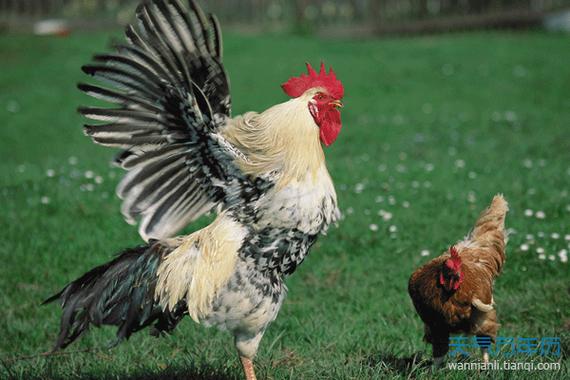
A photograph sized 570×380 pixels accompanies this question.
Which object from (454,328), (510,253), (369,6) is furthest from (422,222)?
(369,6)

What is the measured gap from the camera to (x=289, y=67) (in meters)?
17.5

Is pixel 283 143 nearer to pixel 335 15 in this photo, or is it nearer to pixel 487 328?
pixel 487 328

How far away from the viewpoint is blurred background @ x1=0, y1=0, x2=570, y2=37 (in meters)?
21.8

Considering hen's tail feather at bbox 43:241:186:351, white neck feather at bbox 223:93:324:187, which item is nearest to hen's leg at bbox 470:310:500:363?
white neck feather at bbox 223:93:324:187

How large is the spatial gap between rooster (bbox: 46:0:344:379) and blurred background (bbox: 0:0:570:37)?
18.5 m

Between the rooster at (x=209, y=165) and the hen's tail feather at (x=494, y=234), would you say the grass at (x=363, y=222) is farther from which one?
the rooster at (x=209, y=165)

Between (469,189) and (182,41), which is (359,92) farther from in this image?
(182,41)

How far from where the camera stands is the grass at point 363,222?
555cm

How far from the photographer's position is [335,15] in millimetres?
23000

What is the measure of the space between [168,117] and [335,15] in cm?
1941

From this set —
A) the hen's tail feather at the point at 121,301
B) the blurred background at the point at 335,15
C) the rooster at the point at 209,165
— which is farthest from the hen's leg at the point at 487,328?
the blurred background at the point at 335,15

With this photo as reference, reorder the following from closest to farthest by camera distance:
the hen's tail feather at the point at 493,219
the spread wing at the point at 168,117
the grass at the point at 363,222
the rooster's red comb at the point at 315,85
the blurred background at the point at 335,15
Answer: the spread wing at the point at 168,117
the rooster's red comb at the point at 315,85
the grass at the point at 363,222
the hen's tail feather at the point at 493,219
the blurred background at the point at 335,15

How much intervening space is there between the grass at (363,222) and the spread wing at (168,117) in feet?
4.52

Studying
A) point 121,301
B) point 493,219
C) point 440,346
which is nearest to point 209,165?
point 121,301
